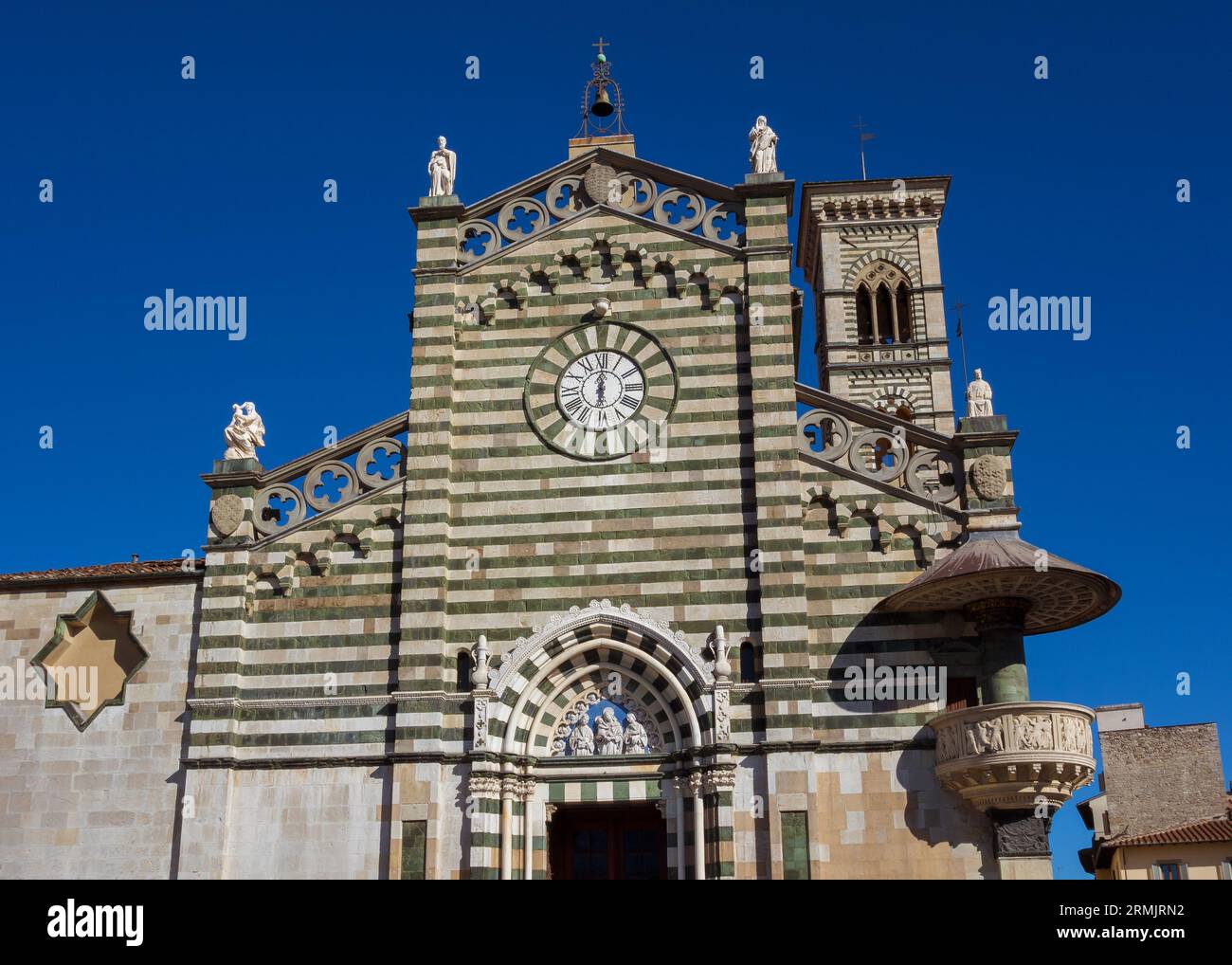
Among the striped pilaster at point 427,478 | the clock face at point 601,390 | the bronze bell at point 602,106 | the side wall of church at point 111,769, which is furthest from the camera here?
the bronze bell at point 602,106

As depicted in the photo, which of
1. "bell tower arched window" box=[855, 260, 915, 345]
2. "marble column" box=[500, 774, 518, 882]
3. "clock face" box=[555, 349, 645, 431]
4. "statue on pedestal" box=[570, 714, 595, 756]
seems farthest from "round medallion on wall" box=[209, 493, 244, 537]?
"bell tower arched window" box=[855, 260, 915, 345]

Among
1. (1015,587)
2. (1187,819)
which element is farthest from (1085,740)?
(1187,819)

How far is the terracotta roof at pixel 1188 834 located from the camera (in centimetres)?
3089

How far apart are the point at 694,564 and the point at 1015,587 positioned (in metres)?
4.68

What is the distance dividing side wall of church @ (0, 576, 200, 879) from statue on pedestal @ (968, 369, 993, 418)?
Result: 40.6 ft

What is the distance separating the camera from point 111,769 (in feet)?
67.4

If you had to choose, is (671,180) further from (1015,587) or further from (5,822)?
(5,822)

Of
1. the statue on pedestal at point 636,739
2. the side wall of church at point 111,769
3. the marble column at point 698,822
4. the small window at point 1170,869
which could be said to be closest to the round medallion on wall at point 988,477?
the marble column at point 698,822

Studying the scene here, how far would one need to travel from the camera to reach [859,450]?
20.9m

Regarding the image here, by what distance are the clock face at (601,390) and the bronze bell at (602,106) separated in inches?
225

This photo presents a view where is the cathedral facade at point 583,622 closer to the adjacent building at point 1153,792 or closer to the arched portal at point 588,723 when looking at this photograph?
the arched portal at point 588,723

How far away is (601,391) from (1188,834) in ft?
63.1

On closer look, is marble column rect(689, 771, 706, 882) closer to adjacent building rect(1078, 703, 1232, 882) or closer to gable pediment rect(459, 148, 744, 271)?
gable pediment rect(459, 148, 744, 271)

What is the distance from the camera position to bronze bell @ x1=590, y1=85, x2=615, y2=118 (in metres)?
25.2
